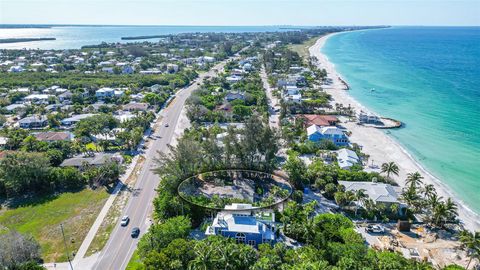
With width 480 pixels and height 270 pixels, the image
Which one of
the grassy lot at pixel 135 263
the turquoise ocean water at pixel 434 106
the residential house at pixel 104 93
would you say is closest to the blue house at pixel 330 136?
the turquoise ocean water at pixel 434 106

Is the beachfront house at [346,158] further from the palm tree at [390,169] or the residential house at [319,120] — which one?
the residential house at [319,120]

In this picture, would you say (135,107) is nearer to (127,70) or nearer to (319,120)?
(319,120)

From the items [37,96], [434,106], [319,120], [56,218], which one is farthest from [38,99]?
[434,106]

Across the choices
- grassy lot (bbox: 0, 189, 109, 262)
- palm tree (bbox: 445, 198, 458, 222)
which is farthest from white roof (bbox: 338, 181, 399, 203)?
grassy lot (bbox: 0, 189, 109, 262)

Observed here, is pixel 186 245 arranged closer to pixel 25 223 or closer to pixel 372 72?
pixel 25 223

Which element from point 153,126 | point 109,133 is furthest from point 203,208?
point 153,126

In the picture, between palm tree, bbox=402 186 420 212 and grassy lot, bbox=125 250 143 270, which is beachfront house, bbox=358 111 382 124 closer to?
palm tree, bbox=402 186 420 212

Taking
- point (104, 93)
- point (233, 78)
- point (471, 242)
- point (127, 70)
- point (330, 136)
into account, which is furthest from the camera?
point (127, 70)
